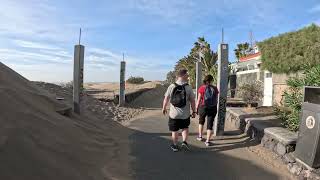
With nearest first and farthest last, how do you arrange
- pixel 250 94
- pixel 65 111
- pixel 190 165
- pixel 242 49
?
pixel 190 165
pixel 65 111
pixel 250 94
pixel 242 49

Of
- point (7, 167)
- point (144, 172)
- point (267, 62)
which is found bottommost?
point (144, 172)

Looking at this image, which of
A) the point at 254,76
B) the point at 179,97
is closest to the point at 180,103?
the point at 179,97

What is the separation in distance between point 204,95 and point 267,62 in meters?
11.0

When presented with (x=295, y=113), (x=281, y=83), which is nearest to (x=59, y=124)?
(x=295, y=113)

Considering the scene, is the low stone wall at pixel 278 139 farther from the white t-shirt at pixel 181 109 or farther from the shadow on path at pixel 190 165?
the white t-shirt at pixel 181 109

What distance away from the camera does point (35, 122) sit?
721 centimetres

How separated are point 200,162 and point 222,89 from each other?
139 inches

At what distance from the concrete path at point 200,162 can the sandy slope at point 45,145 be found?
366mm

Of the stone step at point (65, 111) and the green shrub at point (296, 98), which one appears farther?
the stone step at point (65, 111)

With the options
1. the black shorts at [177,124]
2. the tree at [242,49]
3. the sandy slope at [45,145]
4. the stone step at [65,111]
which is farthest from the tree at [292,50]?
the tree at [242,49]

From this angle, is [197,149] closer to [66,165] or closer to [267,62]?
[66,165]

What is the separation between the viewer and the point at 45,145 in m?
6.51

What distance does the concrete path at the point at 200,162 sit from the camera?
23.2 ft

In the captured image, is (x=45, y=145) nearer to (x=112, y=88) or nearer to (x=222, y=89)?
(x=222, y=89)
